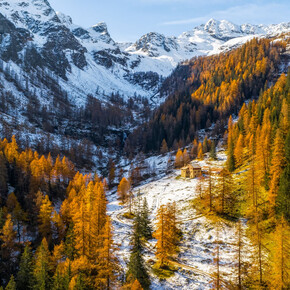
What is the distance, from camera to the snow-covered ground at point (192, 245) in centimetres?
3572

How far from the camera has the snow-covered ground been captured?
35719mm

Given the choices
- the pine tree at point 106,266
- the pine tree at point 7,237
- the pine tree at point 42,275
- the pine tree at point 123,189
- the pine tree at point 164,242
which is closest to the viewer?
the pine tree at point 106,266

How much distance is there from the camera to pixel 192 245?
45.4m

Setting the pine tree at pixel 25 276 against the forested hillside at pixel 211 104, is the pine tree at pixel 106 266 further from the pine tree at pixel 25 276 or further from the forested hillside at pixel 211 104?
the forested hillside at pixel 211 104

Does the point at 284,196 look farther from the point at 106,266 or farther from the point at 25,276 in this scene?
the point at 25,276

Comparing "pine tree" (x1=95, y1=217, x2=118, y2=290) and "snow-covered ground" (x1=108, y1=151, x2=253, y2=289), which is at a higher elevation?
"pine tree" (x1=95, y1=217, x2=118, y2=290)

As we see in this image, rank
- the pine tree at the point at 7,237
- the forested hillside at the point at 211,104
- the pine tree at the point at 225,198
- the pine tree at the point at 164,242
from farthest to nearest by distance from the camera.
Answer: the forested hillside at the point at 211,104, the pine tree at the point at 225,198, the pine tree at the point at 7,237, the pine tree at the point at 164,242

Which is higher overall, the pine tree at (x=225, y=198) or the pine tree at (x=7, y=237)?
the pine tree at (x=225, y=198)

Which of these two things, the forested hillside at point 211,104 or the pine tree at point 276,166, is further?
the forested hillside at point 211,104

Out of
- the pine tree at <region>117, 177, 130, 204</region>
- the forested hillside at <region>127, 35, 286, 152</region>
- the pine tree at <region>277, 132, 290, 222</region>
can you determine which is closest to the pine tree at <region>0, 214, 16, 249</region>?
the pine tree at <region>117, 177, 130, 204</region>

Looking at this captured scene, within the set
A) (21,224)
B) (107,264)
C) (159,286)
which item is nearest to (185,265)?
(159,286)

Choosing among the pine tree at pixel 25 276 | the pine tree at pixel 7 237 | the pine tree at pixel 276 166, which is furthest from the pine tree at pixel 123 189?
the pine tree at pixel 276 166

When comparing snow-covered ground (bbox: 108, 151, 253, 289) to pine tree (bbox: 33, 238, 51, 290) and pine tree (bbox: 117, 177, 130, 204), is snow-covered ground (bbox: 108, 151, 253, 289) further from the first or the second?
pine tree (bbox: 33, 238, 51, 290)

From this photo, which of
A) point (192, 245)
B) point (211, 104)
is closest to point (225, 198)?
point (192, 245)
